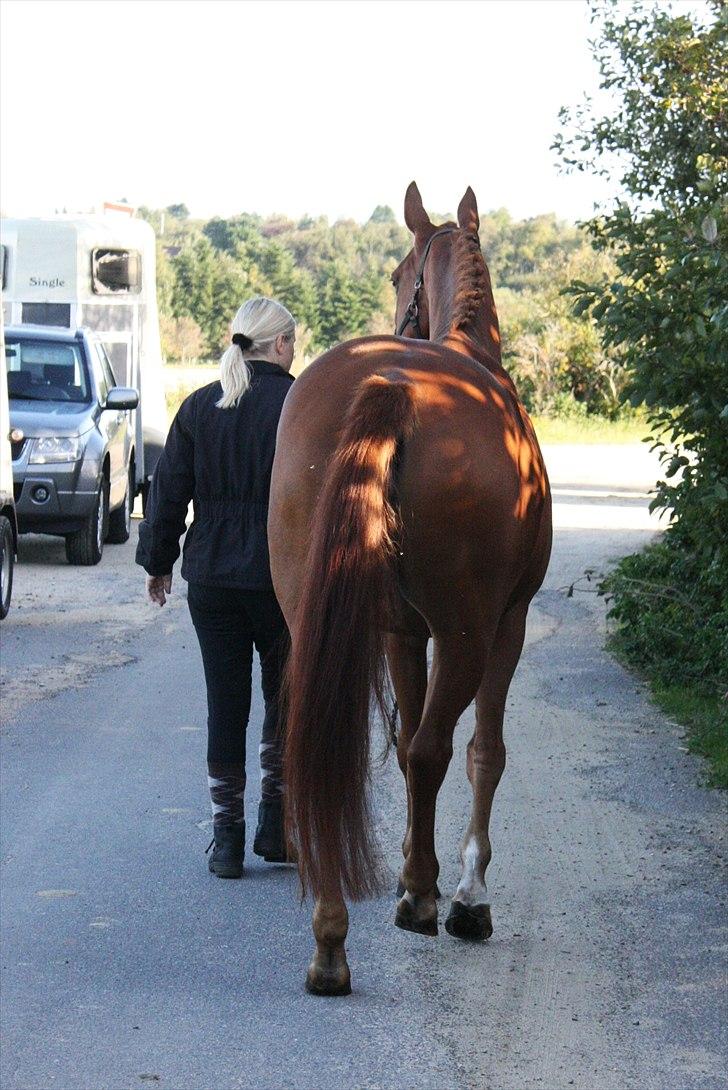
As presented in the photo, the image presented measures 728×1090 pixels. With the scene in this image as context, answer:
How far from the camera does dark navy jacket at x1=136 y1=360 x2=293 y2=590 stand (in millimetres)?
5297

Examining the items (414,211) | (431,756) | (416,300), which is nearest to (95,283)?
(414,211)

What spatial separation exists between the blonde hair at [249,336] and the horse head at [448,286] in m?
0.54

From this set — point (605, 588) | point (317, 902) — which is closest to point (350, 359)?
point (317, 902)

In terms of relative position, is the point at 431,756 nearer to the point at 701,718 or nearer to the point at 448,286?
the point at 448,286

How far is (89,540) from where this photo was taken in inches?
547

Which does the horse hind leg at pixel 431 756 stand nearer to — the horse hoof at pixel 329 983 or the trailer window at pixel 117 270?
the horse hoof at pixel 329 983

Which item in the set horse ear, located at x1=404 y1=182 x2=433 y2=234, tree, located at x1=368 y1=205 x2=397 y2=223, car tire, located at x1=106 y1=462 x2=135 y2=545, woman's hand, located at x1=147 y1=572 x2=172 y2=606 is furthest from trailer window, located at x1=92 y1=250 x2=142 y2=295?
tree, located at x1=368 y1=205 x2=397 y2=223

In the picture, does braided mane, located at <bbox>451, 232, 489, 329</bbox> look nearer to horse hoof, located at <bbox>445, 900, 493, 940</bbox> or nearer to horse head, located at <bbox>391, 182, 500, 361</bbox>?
horse head, located at <bbox>391, 182, 500, 361</bbox>

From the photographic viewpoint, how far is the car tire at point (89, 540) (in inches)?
545

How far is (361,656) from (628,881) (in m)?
1.95

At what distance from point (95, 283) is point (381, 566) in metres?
14.9

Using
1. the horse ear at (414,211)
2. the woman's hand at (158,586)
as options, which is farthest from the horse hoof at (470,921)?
the horse ear at (414,211)

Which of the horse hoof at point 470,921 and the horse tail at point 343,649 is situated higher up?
the horse tail at point 343,649

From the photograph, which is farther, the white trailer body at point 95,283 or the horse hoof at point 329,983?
the white trailer body at point 95,283
